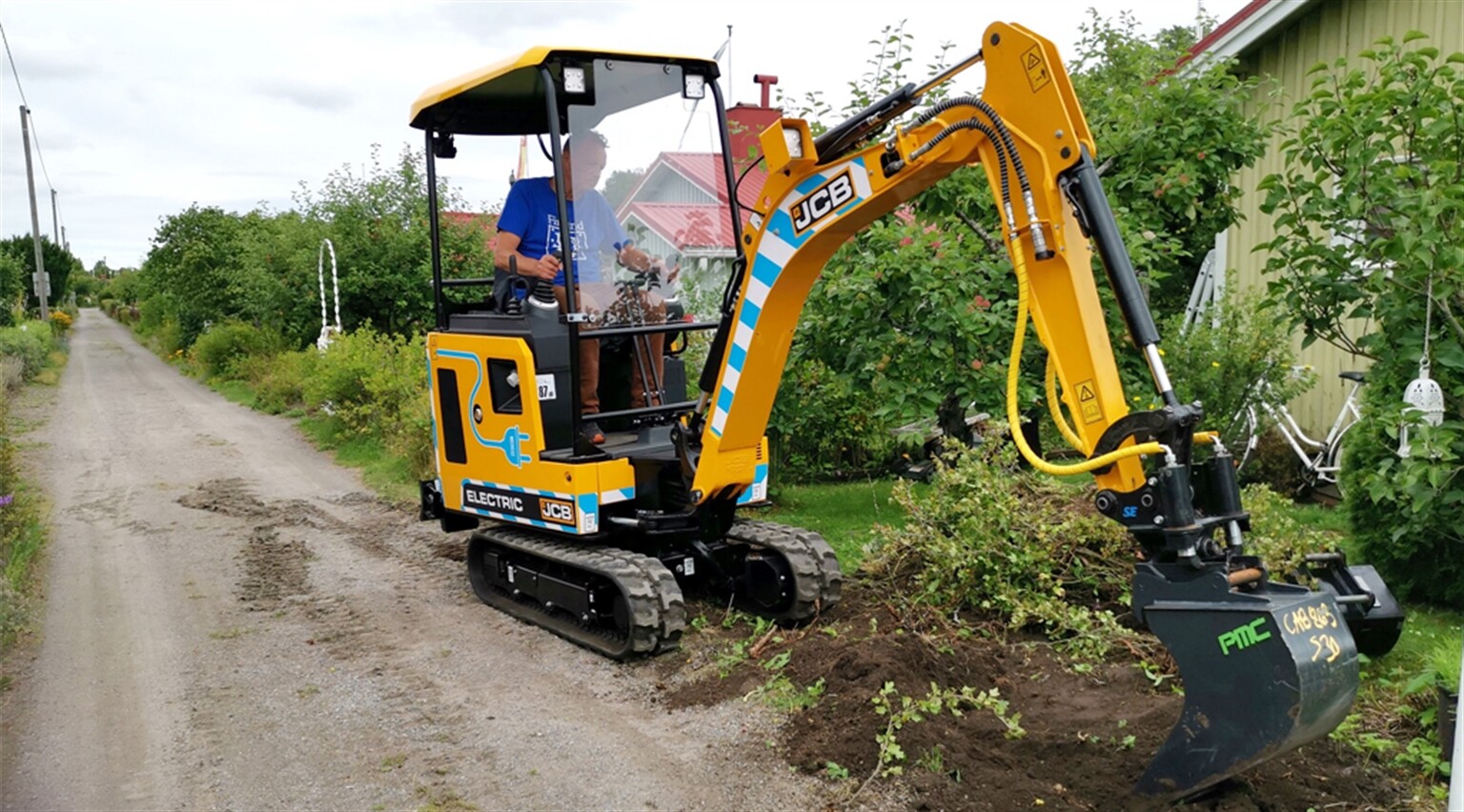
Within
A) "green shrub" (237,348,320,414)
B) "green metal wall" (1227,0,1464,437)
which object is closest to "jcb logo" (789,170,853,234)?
"green metal wall" (1227,0,1464,437)

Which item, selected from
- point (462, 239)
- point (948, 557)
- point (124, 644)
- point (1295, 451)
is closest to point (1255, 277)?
point (1295, 451)

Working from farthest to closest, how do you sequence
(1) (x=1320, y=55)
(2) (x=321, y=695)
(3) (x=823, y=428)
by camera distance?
(3) (x=823, y=428) → (1) (x=1320, y=55) → (2) (x=321, y=695)

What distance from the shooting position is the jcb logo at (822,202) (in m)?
4.67

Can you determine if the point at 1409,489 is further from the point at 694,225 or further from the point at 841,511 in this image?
the point at 841,511

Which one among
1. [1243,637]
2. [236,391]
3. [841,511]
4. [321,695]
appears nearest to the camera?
[1243,637]

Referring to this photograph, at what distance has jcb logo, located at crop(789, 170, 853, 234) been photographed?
15.3 feet

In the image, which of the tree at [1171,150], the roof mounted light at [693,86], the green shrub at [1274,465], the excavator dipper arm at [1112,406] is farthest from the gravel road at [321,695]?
the green shrub at [1274,465]

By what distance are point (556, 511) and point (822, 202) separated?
219cm

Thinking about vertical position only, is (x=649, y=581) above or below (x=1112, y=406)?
below

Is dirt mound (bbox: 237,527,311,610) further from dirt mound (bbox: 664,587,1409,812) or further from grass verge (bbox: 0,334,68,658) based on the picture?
dirt mound (bbox: 664,587,1409,812)

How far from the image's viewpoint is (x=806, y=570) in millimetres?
5840

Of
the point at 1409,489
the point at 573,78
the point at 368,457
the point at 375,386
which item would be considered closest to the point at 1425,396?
the point at 1409,489

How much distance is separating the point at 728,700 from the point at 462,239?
13361 mm

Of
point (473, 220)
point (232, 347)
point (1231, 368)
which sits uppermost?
point (473, 220)
